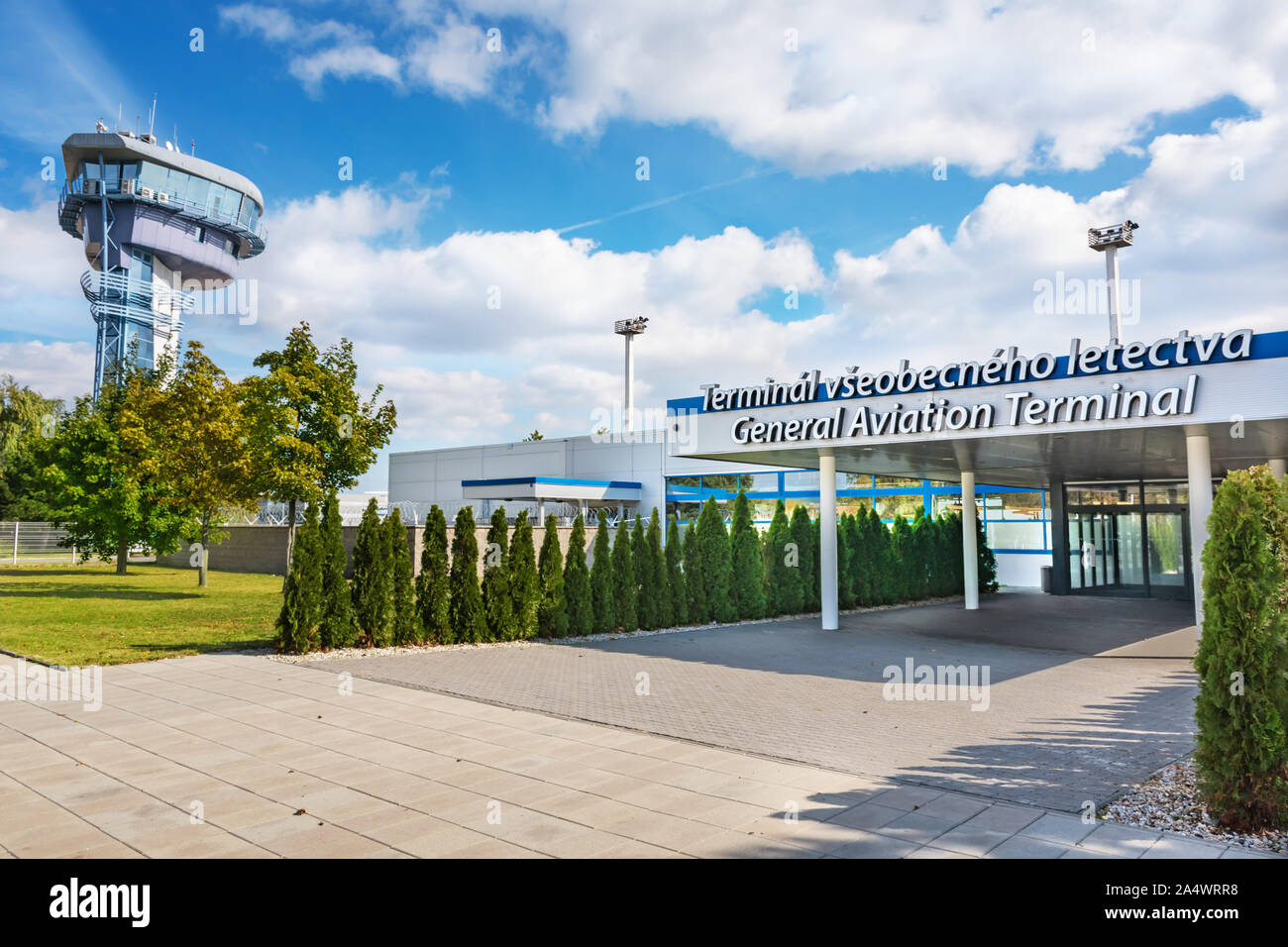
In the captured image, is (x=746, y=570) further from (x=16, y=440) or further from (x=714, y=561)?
(x=16, y=440)

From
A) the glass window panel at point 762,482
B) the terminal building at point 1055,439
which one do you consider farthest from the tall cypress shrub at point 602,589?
the glass window panel at point 762,482

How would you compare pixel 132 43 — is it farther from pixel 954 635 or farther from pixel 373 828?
pixel 954 635

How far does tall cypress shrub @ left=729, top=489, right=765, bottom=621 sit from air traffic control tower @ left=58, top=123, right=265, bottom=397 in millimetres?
43850

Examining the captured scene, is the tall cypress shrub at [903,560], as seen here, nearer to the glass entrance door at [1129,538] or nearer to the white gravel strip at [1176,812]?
the glass entrance door at [1129,538]

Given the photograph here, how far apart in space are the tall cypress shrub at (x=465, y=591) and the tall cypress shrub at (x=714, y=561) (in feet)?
17.7

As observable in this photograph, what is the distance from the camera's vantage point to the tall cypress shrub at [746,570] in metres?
18.0

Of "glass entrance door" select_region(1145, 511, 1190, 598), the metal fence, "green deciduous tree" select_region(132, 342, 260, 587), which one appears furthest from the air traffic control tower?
"glass entrance door" select_region(1145, 511, 1190, 598)

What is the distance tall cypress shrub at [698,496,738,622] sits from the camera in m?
17.5

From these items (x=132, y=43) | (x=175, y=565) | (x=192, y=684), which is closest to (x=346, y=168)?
(x=132, y=43)

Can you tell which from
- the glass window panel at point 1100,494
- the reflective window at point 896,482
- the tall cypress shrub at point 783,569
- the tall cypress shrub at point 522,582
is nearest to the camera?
the tall cypress shrub at point 522,582

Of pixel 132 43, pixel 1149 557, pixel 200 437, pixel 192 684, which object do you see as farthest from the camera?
pixel 1149 557

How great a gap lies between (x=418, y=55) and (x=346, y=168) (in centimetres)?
531

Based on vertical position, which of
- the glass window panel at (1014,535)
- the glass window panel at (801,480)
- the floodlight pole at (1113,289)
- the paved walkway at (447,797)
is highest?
the floodlight pole at (1113,289)
